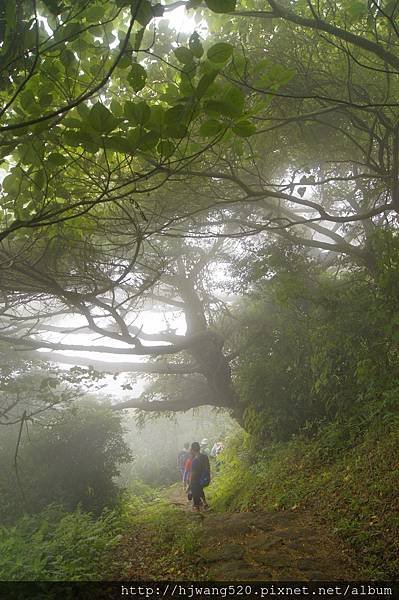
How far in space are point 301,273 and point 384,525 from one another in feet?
13.9

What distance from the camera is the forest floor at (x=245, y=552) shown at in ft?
14.3

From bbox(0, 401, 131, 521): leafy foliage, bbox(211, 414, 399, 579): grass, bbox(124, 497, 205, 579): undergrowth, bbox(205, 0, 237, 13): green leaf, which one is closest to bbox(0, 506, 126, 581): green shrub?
bbox(124, 497, 205, 579): undergrowth

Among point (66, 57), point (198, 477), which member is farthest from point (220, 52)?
point (198, 477)

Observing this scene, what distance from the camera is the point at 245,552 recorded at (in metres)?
5.03

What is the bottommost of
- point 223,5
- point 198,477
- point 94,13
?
point 198,477

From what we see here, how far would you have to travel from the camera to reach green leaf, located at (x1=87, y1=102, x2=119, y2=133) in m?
→ 1.37

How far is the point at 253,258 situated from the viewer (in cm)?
843

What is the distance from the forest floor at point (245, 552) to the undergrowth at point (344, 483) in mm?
277

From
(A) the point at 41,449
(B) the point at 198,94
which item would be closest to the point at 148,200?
(B) the point at 198,94

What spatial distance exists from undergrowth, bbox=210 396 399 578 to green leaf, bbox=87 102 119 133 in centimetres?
474

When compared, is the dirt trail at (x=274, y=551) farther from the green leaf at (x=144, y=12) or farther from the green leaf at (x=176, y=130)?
the green leaf at (x=144, y=12)

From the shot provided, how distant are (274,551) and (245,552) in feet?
1.27

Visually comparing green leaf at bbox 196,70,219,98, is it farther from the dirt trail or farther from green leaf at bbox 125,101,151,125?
the dirt trail

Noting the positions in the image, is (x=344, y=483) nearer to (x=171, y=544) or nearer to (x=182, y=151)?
(x=171, y=544)
